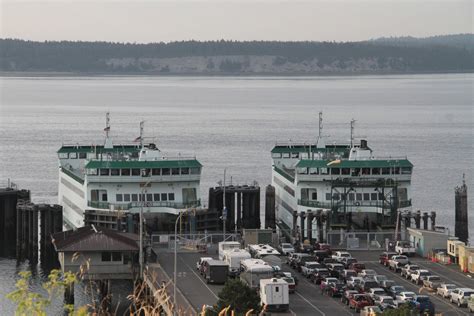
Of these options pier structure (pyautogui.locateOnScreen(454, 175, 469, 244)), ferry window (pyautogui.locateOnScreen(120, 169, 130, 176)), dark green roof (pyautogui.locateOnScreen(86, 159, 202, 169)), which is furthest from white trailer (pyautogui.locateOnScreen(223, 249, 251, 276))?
pier structure (pyautogui.locateOnScreen(454, 175, 469, 244))

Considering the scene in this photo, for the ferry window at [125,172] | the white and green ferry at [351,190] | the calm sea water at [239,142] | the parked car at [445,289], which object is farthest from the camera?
the calm sea water at [239,142]

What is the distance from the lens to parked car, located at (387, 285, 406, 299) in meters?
45.0

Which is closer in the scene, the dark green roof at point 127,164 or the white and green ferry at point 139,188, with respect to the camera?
the white and green ferry at point 139,188

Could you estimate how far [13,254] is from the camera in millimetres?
68188

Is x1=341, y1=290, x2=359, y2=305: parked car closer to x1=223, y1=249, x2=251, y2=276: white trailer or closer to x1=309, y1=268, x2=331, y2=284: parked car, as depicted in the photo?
x1=309, y1=268, x2=331, y2=284: parked car

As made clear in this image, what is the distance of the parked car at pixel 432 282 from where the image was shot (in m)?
47.0

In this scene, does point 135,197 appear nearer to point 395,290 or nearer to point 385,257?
point 385,257

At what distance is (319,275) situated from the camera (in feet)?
162

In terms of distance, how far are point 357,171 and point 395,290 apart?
71.9ft

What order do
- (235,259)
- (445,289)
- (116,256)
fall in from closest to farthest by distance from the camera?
(445,289)
(235,259)
(116,256)

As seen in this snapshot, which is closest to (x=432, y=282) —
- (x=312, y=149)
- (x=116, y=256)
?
(x=116, y=256)

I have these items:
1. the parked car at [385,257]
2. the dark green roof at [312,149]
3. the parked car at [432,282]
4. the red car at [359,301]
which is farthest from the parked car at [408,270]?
the dark green roof at [312,149]

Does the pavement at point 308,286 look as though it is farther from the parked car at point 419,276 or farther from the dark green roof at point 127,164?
the dark green roof at point 127,164

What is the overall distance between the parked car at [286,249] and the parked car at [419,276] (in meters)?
8.05
